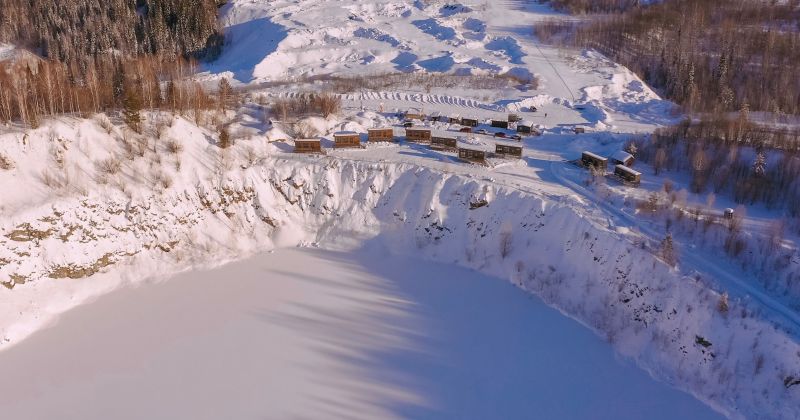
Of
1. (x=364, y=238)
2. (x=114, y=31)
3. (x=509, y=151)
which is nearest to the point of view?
(x=364, y=238)

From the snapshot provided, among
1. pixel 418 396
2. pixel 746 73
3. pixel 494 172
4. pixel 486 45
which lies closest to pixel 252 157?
pixel 494 172

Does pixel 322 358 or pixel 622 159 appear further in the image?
pixel 622 159

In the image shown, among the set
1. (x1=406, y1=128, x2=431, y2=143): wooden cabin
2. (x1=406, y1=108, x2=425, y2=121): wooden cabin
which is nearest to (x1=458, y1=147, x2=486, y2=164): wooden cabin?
(x1=406, y1=128, x2=431, y2=143): wooden cabin

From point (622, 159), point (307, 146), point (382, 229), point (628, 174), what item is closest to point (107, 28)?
point (307, 146)

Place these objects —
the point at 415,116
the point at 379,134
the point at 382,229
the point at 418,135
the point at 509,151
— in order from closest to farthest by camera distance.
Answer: the point at 382,229 → the point at 509,151 → the point at 379,134 → the point at 418,135 → the point at 415,116

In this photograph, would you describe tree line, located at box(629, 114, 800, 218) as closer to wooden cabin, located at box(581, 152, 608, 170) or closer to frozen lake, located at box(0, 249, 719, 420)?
wooden cabin, located at box(581, 152, 608, 170)

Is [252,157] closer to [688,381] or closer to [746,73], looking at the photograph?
[688,381]

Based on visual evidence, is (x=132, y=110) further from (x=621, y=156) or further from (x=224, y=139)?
(x=621, y=156)

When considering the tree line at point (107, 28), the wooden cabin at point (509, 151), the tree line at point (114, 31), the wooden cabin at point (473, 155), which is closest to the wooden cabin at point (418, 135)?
the wooden cabin at point (473, 155)
